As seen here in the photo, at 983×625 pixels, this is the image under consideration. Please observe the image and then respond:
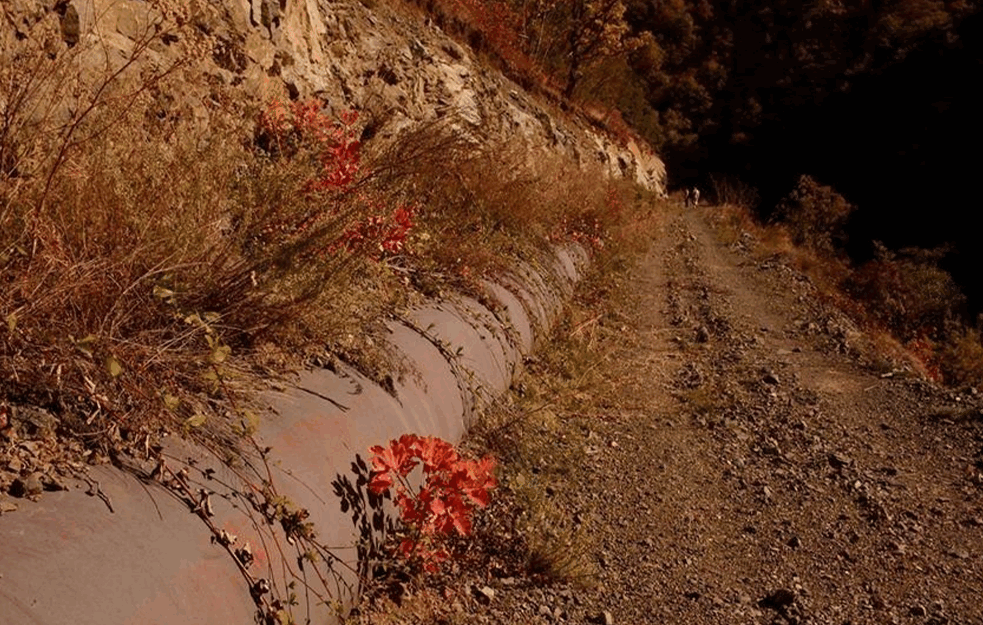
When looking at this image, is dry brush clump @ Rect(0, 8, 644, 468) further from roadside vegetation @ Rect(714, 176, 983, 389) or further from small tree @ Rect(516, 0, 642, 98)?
small tree @ Rect(516, 0, 642, 98)

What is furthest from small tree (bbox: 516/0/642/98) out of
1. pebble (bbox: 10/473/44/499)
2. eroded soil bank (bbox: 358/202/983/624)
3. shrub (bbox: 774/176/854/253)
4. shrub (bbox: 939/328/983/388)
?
pebble (bbox: 10/473/44/499)

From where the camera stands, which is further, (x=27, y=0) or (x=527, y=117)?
(x=527, y=117)

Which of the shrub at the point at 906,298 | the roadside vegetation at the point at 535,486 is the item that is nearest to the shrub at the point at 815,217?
the shrub at the point at 906,298

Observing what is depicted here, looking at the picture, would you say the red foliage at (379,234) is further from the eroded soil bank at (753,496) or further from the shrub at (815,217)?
the shrub at (815,217)

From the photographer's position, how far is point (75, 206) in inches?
96.1

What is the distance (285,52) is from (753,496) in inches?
173

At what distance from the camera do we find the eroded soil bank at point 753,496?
9.99ft

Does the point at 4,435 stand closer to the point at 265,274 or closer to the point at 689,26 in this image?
the point at 265,274

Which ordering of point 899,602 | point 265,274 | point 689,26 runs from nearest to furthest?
point 265,274, point 899,602, point 689,26

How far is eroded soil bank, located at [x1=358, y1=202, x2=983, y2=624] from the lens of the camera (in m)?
3.04

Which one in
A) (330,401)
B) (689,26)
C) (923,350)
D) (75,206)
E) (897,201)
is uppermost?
(689,26)

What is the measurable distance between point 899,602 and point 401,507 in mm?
2067

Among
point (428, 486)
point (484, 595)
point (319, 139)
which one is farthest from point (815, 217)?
point (428, 486)

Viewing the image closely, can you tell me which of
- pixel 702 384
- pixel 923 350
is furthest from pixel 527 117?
pixel 702 384
